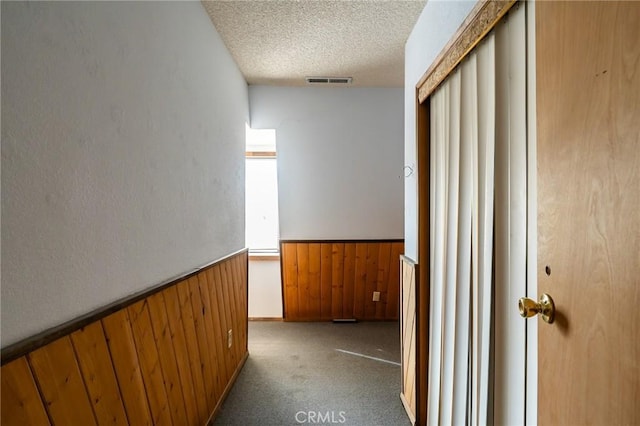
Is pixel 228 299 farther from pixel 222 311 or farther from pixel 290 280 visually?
pixel 290 280

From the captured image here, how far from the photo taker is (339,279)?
133 inches

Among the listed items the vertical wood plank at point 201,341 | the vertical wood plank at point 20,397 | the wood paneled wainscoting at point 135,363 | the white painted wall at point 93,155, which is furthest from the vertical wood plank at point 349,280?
the vertical wood plank at point 20,397

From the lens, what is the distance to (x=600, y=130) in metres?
0.60

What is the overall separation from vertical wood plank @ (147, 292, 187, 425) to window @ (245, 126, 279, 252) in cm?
229

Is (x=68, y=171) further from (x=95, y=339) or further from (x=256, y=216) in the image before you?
(x=256, y=216)

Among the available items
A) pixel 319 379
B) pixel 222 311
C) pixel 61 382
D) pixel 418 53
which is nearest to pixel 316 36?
pixel 418 53

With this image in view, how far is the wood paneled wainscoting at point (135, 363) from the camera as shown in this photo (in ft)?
2.28

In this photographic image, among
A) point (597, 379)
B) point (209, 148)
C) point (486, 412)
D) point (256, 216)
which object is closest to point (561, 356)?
point (597, 379)

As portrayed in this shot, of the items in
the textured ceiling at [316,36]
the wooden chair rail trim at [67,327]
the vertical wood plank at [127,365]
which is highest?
the textured ceiling at [316,36]

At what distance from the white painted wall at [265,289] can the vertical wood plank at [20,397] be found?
9.22ft

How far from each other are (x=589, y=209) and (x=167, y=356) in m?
1.56

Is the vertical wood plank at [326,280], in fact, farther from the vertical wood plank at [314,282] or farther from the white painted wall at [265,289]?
the white painted wall at [265,289]

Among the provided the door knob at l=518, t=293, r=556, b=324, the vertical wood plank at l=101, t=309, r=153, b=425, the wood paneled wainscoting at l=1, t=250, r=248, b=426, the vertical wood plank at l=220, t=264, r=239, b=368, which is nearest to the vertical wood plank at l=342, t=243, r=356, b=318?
the vertical wood plank at l=220, t=264, r=239, b=368

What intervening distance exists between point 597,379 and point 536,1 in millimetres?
919
